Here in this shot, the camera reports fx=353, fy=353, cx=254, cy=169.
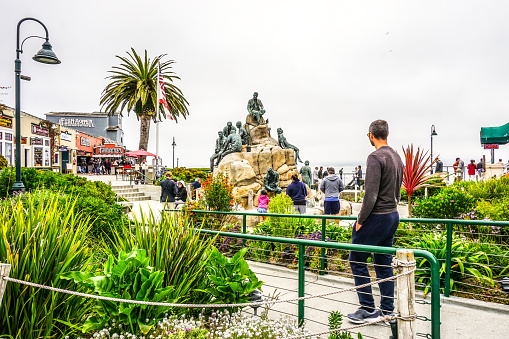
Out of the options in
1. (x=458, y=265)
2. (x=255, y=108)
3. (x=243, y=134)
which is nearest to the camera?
(x=458, y=265)

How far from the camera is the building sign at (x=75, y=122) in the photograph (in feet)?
193

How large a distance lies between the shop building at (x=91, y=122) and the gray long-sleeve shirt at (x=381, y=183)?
6234 cm

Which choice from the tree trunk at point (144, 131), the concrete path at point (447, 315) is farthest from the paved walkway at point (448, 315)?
the tree trunk at point (144, 131)

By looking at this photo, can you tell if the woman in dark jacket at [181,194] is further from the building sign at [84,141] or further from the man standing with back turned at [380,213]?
the building sign at [84,141]

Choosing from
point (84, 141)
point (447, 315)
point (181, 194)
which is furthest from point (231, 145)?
point (84, 141)

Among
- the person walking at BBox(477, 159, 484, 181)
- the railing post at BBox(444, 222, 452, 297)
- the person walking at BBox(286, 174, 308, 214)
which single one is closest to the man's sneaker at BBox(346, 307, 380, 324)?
the railing post at BBox(444, 222, 452, 297)

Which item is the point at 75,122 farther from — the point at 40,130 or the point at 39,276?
the point at 39,276

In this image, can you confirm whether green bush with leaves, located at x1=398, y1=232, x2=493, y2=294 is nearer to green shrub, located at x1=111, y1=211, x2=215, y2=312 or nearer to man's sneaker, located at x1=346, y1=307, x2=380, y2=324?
Result: man's sneaker, located at x1=346, y1=307, x2=380, y2=324

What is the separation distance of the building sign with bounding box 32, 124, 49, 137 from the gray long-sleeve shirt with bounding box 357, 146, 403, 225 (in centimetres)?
2999

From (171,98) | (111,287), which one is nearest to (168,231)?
Result: (111,287)

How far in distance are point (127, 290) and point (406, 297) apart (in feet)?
6.65

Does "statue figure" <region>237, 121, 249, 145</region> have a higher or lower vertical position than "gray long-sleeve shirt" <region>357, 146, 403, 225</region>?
higher

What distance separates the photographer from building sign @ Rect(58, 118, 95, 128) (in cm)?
5881

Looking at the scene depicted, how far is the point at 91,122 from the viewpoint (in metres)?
60.5
